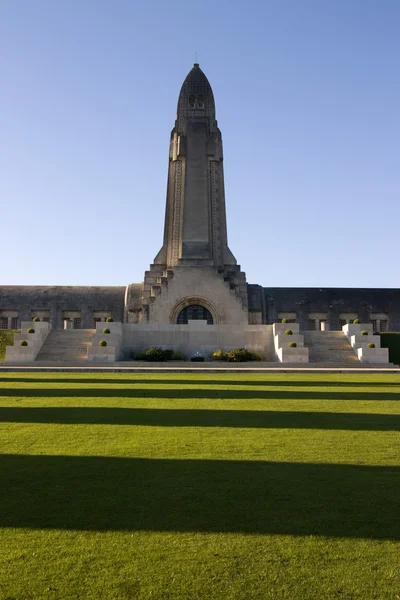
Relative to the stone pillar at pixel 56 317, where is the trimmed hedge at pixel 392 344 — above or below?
below

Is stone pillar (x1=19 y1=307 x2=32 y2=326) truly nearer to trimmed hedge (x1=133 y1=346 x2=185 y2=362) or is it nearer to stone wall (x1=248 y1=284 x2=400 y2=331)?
stone wall (x1=248 y1=284 x2=400 y2=331)

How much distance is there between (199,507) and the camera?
5203 mm

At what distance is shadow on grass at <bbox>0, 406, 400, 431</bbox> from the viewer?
9.76 m

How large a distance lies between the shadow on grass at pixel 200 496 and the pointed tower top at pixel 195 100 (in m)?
47.1

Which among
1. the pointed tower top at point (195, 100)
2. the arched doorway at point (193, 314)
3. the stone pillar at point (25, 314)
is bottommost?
the arched doorway at point (193, 314)

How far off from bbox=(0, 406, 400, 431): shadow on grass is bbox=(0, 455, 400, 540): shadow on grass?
2844 millimetres

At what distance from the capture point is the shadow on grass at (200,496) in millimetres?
4781

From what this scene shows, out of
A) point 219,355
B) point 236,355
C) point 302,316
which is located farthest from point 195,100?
point 236,355

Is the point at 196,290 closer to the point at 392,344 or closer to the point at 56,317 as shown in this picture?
the point at 392,344

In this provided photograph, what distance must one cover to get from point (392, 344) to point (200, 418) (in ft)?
97.1

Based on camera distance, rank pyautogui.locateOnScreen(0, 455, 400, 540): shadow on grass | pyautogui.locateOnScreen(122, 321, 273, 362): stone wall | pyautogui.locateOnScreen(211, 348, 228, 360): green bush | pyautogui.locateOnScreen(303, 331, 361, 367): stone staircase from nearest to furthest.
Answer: pyautogui.locateOnScreen(0, 455, 400, 540): shadow on grass
pyautogui.locateOnScreen(211, 348, 228, 360): green bush
pyautogui.locateOnScreen(303, 331, 361, 367): stone staircase
pyautogui.locateOnScreen(122, 321, 273, 362): stone wall

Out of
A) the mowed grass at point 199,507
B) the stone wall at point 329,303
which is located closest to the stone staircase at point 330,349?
the stone wall at point 329,303

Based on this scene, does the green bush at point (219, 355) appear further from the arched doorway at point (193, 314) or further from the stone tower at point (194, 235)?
the arched doorway at point (193, 314)

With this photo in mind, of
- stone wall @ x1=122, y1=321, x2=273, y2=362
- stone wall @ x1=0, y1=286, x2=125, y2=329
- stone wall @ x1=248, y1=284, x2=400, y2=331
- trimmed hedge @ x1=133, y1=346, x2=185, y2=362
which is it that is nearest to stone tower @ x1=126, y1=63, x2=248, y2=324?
stone wall @ x1=0, y1=286, x2=125, y2=329
